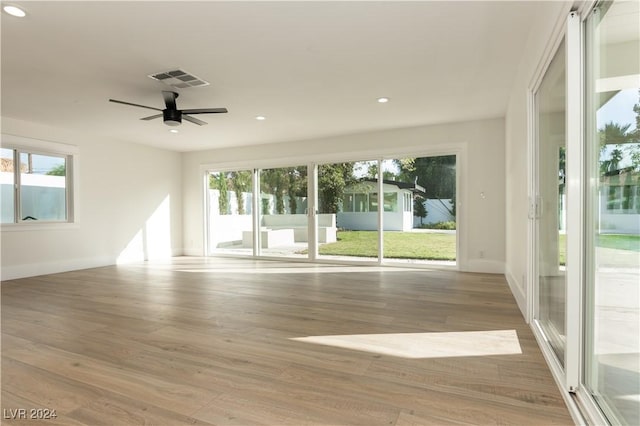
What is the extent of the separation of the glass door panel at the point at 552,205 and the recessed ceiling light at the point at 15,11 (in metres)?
3.54

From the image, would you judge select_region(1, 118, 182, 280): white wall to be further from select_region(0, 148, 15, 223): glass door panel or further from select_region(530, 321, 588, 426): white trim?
select_region(530, 321, 588, 426): white trim

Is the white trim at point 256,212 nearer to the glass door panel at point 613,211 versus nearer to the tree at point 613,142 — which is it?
the glass door panel at point 613,211

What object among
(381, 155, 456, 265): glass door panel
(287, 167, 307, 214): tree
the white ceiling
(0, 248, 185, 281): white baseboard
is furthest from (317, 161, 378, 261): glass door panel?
(0, 248, 185, 281): white baseboard

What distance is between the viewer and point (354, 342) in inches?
96.7

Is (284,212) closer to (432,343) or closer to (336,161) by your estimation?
(336,161)

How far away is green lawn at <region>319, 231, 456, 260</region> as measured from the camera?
567 centimetres

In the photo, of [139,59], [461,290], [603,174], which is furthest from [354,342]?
[139,59]

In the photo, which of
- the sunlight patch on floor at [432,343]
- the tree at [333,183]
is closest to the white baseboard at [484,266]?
the tree at [333,183]

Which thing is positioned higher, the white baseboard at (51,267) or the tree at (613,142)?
the tree at (613,142)

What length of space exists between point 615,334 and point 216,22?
2.99 metres

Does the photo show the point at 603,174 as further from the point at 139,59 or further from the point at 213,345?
the point at 139,59

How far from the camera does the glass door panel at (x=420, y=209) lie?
561 cm

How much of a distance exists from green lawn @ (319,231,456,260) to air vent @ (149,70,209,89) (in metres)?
3.71

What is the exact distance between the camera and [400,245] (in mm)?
5930
